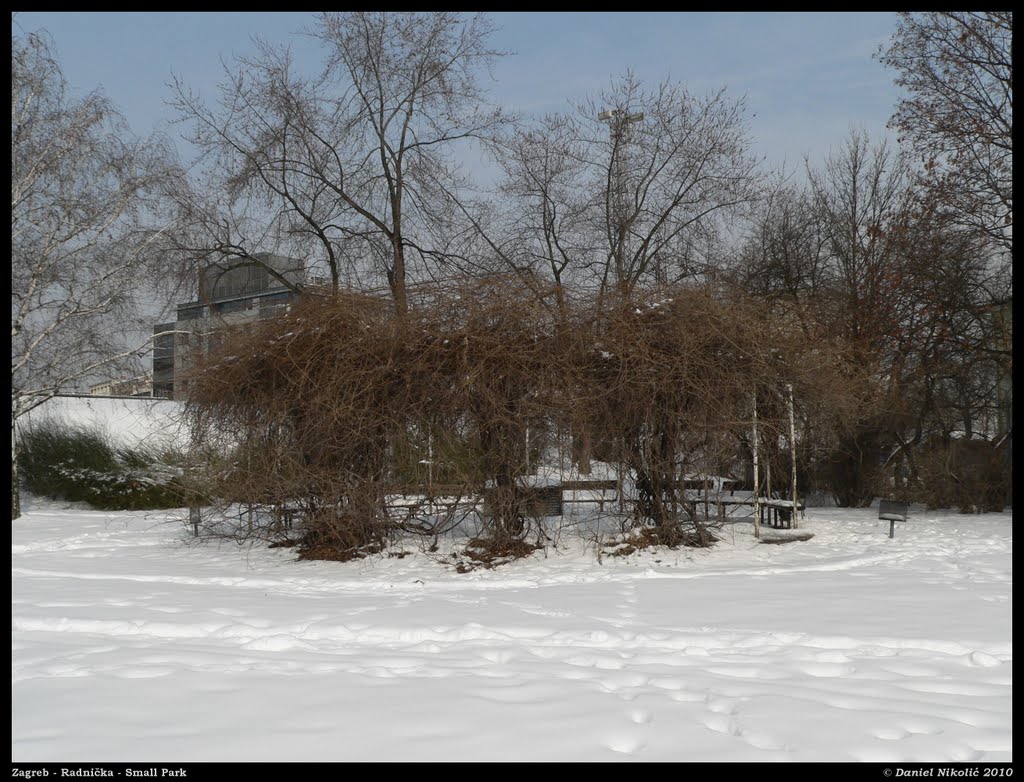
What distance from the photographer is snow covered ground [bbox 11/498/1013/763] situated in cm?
393

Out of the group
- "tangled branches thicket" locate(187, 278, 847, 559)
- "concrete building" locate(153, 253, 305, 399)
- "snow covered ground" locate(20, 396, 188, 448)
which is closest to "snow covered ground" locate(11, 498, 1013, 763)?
"tangled branches thicket" locate(187, 278, 847, 559)

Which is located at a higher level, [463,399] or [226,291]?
[226,291]

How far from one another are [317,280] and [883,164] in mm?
13106

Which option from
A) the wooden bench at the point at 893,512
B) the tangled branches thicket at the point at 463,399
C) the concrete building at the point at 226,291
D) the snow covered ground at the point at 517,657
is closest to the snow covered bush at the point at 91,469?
the concrete building at the point at 226,291

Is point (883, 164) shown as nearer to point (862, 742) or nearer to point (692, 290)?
point (692, 290)

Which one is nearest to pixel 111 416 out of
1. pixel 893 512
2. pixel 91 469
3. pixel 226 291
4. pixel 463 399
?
pixel 91 469

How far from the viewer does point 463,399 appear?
10.0 m

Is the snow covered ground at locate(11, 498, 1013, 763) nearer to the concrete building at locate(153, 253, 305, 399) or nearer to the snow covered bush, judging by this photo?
the snow covered bush

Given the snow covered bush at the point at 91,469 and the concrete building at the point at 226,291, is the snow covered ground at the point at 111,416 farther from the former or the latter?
the concrete building at the point at 226,291

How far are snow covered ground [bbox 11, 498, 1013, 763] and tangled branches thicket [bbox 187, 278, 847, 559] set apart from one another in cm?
73

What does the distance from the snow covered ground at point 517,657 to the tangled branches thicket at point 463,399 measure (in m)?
0.73

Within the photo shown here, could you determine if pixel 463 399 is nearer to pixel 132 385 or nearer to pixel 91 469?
pixel 132 385

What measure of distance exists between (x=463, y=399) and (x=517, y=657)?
4446 millimetres
